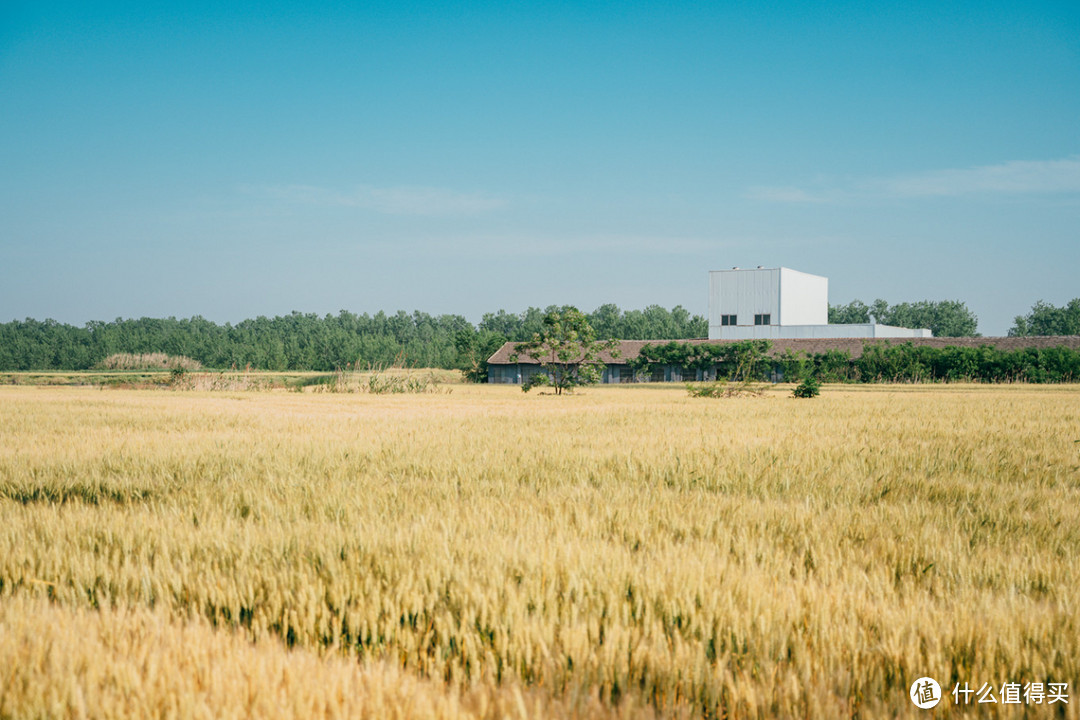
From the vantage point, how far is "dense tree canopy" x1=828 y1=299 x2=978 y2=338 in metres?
121

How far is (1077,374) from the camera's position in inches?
1684

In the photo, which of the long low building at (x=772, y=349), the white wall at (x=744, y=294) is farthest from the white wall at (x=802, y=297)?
the long low building at (x=772, y=349)

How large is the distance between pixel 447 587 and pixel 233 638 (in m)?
0.96

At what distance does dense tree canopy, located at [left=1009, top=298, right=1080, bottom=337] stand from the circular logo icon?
124 m

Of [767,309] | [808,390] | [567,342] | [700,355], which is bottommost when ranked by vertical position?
[808,390]

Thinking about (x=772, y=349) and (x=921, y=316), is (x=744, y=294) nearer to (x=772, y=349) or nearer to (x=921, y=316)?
(x=772, y=349)

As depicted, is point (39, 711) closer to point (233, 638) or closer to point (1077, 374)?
point (233, 638)

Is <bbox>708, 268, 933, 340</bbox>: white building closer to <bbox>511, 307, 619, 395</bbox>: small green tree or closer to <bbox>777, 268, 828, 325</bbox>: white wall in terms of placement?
<bbox>777, 268, 828, 325</bbox>: white wall

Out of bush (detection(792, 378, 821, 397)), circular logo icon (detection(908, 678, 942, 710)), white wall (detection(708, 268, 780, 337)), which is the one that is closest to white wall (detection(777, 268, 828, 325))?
white wall (detection(708, 268, 780, 337))

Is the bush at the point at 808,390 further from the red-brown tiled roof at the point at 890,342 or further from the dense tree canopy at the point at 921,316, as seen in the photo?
the dense tree canopy at the point at 921,316

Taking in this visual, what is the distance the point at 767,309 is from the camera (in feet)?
200

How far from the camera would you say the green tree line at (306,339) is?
310 ft

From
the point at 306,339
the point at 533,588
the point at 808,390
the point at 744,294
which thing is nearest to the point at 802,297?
the point at 744,294

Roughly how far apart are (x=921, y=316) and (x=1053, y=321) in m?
19.1
